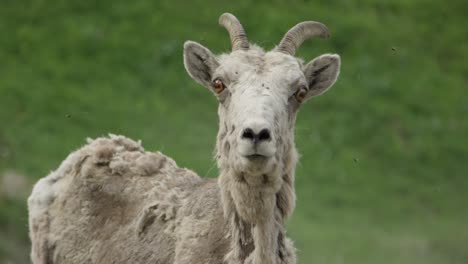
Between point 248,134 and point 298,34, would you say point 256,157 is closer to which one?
point 248,134

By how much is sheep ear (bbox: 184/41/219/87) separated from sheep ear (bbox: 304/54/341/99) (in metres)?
1.14

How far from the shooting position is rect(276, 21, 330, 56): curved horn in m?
12.6

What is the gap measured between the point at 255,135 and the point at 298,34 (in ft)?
7.56

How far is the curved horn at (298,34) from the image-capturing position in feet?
41.2

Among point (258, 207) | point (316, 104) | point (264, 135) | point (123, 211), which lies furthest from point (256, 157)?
point (316, 104)

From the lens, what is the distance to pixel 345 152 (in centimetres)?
3762

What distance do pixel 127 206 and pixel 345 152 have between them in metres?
24.4

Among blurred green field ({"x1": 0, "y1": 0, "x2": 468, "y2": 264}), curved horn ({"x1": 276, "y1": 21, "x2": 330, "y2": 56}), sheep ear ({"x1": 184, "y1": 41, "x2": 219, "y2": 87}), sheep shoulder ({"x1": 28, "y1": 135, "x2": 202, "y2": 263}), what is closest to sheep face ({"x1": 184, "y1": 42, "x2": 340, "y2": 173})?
sheep ear ({"x1": 184, "y1": 41, "x2": 219, "y2": 87})

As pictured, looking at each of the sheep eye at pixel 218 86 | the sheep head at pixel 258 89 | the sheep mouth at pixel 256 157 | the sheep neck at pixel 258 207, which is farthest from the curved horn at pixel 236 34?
the sheep mouth at pixel 256 157

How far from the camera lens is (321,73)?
12859 millimetres

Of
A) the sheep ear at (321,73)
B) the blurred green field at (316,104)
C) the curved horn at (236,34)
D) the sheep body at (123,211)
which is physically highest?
the blurred green field at (316,104)

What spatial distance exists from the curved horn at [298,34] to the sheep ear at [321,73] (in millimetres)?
296

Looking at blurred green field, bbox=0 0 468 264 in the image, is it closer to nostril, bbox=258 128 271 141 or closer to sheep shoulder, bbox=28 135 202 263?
sheep shoulder, bbox=28 135 202 263

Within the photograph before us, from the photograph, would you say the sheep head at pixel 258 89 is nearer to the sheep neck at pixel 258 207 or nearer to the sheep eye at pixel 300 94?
the sheep eye at pixel 300 94
